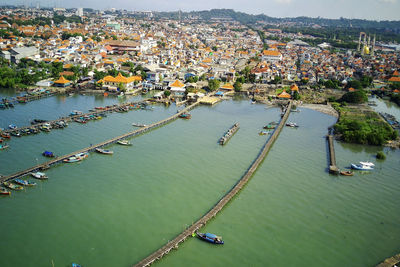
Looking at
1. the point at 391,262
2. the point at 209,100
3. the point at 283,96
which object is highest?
the point at 283,96

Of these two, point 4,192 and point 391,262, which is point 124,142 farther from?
point 391,262

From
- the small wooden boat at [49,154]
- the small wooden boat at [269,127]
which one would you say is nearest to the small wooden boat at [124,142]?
the small wooden boat at [49,154]

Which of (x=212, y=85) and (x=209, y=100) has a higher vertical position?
(x=212, y=85)

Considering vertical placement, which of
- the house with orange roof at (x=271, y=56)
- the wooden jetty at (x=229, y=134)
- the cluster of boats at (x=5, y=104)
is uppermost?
the house with orange roof at (x=271, y=56)

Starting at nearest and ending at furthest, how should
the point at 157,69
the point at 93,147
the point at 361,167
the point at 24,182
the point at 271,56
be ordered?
the point at 24,182 < the point at 361,167 < the point at 93,147 < the point at 157,69 < the point at 271,56

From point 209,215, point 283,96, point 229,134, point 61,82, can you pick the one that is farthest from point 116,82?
point 209,215

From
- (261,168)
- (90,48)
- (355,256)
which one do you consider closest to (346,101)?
(261,168)

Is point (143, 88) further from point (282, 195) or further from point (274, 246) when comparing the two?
point (274, 246)

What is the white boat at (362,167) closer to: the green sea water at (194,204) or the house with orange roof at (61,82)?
the green sea water at (194,204)
